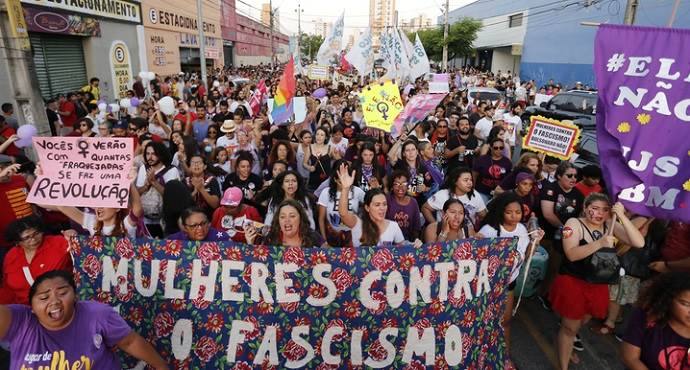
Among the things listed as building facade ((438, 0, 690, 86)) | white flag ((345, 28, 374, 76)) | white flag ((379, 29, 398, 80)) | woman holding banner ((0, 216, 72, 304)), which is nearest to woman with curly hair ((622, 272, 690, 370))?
woman holding banner ((0, 216, 72, 304))

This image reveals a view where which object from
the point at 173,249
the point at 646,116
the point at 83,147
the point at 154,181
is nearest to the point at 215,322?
the point at 173,249

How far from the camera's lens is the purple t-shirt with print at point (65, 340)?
2326mm

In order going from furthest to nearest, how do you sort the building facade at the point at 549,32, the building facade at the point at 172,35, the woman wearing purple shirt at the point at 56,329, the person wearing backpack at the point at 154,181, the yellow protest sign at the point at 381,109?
1. the building facade at the point at 549,32
2. the building facade at the point at 172,35
3. the yellow protest sign at the point at 381,109
4. the person wearing backpack at the point at 154,181
5. the woman wearing purple shirt at the point at 56,329

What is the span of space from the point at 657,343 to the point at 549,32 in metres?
31.4

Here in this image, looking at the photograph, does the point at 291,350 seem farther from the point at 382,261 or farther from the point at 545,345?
the point at 545,345

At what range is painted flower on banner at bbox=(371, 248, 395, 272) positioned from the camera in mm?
3086

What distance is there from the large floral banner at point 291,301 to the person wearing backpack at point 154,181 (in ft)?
4.78

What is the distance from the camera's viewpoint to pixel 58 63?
14.6m

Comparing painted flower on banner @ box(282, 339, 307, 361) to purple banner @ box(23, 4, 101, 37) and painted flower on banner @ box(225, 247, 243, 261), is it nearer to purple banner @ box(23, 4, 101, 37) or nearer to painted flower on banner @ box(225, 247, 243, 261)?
painted flower on banner @ box(225, 247, 243, 261)

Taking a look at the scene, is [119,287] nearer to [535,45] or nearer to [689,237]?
[689,237]

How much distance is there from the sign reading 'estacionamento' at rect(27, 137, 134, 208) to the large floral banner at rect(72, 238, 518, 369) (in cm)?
48

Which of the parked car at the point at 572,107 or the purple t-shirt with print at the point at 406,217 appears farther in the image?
the parked car at the point at 572,107

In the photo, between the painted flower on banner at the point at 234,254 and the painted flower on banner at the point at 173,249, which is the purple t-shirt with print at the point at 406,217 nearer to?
the painted flower on banner at the point at 234,254

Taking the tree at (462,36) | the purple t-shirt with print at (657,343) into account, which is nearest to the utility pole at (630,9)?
the purple t-shirt with print at (657,343)
